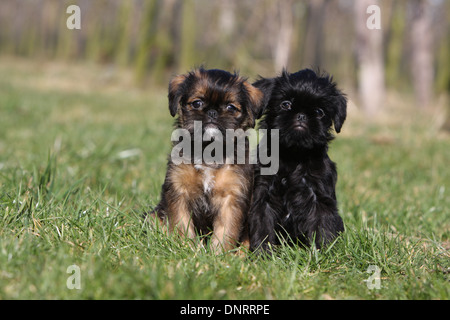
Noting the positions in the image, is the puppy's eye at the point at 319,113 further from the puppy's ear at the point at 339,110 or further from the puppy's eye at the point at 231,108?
the puppy's eye at the point at 231,108

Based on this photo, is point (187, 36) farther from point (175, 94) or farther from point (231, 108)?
point (231, 108)

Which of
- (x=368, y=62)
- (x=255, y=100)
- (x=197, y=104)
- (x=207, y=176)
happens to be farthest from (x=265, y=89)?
(x=368, y=62)

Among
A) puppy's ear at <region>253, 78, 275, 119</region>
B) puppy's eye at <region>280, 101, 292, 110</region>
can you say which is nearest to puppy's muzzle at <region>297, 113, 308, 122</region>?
puppy's eye at <region>280, 101, 292, 110</region>

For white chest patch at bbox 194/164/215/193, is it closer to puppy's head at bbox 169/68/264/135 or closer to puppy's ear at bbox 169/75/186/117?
puppy's head at bbox 169/68/264/135

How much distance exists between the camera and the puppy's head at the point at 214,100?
11.8 ft

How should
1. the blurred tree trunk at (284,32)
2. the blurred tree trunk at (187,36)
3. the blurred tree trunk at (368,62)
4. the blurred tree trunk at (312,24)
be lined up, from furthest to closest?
the blurred tree trunk at (284,32) < the blurred tree trunk at (187,36) < the blurred tree trunk at (312,24) < the blurred tree trunk at (368,62)

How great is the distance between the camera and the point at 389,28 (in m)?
26.7

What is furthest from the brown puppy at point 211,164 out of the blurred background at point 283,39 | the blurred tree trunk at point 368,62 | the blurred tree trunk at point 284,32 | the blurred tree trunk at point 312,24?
the blurred tree trunk at point 284,32

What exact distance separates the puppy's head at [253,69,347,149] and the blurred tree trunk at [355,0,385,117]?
369 inches

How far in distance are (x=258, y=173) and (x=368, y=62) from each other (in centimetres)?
1004

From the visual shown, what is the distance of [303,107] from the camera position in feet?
12.0

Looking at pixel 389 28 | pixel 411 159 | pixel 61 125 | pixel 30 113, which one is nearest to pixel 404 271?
pixel 411 159

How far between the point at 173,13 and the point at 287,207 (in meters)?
19.1
